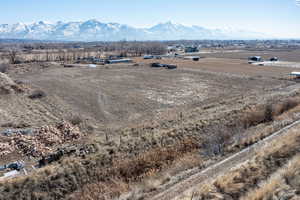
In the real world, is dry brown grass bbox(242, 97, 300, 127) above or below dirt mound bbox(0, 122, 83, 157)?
above

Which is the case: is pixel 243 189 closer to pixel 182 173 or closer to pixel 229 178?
pixel 229 178

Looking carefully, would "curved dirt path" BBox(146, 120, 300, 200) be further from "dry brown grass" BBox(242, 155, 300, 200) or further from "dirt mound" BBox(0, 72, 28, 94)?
"dirt mound" BBox(0, 72, 28, 94)

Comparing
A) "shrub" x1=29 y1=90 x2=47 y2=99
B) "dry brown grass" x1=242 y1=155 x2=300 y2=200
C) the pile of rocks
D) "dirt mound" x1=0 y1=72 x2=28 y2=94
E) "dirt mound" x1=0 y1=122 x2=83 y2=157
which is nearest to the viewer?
"dry brown grass" x1=242 y1=155 x2=300 y2=200

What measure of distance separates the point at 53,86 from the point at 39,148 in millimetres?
30722

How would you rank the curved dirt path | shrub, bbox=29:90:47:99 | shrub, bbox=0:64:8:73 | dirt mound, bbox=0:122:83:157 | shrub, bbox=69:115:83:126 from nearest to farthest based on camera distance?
the curved dirt path
dirt mound, bbox=0:122:83:157
shrub, bbox=69:115:83:126
shrub, bbox=29:90:47:99
shrub, bbox=0:64:8:73

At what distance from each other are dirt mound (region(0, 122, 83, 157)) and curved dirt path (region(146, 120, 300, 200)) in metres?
11.7

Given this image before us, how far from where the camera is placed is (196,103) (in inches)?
1436

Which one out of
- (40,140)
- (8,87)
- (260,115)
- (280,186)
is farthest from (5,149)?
(8,87)

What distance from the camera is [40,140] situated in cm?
Result: 1945

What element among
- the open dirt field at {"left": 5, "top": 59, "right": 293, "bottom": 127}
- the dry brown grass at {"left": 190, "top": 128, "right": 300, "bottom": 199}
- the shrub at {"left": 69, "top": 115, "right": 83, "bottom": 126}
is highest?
the dry brown grass at {"left": 190, "top": 128, "right": 300, "bottom": 199}

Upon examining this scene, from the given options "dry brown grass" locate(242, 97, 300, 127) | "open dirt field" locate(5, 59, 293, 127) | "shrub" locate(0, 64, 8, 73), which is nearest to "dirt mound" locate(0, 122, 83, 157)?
"open dirt field" locate(5, 59, 293, 127)

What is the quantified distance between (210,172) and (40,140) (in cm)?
1460

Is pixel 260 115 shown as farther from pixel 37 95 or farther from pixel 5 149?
pixel 37 95

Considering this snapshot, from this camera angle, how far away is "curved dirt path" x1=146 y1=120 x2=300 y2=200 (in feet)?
29.5
